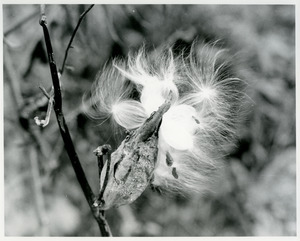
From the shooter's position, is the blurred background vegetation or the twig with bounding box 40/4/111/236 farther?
the blurred background vegetation

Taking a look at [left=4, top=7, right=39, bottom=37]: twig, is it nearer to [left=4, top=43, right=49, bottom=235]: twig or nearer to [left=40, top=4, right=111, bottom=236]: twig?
[left=4, top=43, right=49, bottom=235]: twig

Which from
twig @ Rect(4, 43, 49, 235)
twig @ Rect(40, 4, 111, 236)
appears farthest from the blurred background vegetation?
twig @ Rect(40, 4, 111, 236)

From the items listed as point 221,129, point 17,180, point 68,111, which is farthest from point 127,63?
point 17,180

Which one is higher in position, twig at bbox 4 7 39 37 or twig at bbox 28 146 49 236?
twig at bbox 4 7 39 37

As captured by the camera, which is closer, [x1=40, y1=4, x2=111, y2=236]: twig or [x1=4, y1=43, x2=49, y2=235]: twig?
[x1=40, y1=4, x2=111, y2=236]: twig

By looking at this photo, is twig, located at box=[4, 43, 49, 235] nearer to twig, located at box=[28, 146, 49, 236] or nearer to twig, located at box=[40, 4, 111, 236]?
twig, located at box=[28, 146, 49, 236]

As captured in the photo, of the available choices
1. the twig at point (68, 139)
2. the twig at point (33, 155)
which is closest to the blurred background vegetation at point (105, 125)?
the twig at point (33, 155)

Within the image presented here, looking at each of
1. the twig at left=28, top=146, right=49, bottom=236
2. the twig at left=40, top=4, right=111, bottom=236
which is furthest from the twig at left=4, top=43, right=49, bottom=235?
the twig at left=40, top=4, right=111, bottom=236

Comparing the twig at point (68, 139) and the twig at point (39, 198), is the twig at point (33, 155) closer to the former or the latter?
the twig at point (39, 198)
